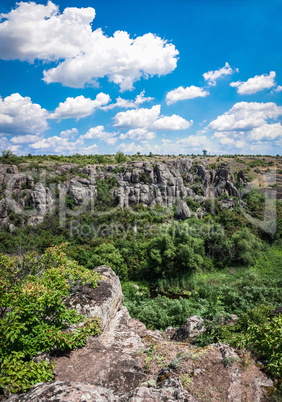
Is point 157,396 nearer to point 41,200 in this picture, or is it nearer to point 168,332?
point 168,332

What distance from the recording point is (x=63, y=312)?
6.11 m

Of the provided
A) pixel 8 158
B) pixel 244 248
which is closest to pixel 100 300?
pixel 244 248

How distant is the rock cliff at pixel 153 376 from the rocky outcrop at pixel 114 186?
132 ft

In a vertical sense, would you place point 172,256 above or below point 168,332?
below

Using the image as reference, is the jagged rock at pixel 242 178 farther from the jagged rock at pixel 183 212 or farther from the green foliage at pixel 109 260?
the green foliage at pixel 109 260

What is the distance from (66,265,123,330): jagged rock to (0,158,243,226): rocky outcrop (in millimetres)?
36831

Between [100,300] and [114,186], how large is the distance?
45794mm

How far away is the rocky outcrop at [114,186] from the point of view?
45.2 m

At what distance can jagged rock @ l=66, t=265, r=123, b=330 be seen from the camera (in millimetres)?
8641

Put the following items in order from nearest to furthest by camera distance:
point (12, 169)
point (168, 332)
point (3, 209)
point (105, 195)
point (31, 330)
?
point (31, 330) < point (168, 332) < point (3, 209) < point (12, 169) < point (105, 195)

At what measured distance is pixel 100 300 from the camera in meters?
9.23

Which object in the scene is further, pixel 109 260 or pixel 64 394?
pixel 109 260

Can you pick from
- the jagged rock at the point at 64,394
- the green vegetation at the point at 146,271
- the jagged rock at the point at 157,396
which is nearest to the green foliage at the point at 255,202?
the green vegetation at the point at 146,271

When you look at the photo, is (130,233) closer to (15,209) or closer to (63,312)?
(15,209)
